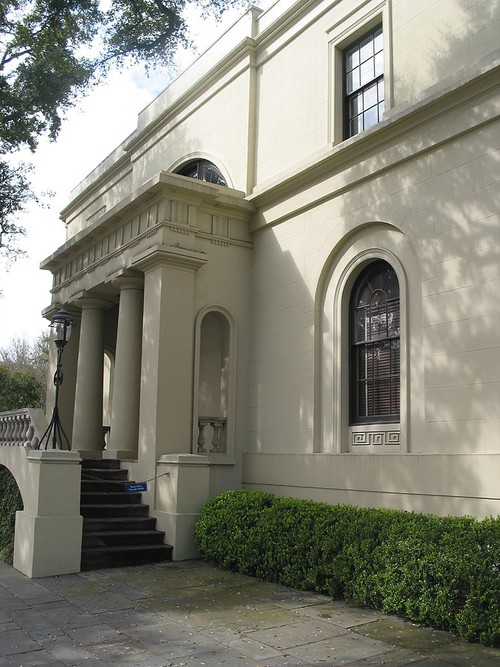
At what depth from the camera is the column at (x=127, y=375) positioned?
13.4m

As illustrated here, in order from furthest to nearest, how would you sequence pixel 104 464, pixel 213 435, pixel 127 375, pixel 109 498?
pixel 127 375 → pixel 104 464 → pixel 213 435 → pixel 109 498

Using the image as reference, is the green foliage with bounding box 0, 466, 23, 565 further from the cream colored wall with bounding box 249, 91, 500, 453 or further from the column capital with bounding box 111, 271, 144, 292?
the cream colored wall with bounding box 249, 91, 500, 453

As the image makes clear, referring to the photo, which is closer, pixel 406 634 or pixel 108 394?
pixel 406 634

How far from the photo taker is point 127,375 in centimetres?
1348

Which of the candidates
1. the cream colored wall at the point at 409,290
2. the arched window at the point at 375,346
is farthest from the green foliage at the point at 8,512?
the arched window at the point at 375,346

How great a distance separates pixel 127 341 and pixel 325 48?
262 inches

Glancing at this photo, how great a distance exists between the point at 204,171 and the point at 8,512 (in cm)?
854

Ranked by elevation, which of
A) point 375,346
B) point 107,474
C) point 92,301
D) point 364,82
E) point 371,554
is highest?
point 364,82

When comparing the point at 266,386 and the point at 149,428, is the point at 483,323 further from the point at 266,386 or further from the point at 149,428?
the point at 149,428

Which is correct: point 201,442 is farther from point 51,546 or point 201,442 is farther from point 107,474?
point 51,546

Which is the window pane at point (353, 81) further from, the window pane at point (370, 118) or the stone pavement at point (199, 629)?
the stone pavement at point (199, 629)

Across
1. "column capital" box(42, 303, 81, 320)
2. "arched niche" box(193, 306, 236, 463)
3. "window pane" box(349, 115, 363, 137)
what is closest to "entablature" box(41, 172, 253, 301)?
"arched niche" box(193, 306, 236, 463)

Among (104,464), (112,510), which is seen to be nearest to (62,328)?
(104,464)

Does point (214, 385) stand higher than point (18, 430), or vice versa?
point (214, 385)
